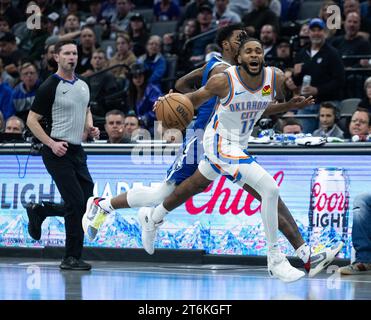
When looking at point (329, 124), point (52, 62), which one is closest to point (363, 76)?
point (329, 124)

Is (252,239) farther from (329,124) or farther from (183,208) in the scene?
(329,124)

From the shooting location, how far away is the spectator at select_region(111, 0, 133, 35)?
21.2 m

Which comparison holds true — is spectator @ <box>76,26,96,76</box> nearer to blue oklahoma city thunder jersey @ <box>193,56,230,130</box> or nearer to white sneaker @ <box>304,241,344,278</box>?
blue oklahoma city thunder jersey @ <box>193,56,230,130</box>

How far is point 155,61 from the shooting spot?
18.4 m

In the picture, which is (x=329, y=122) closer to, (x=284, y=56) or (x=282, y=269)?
(x=284, y=56)

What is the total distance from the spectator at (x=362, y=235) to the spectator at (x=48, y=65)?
7.24m

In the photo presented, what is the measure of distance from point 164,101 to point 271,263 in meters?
1.95

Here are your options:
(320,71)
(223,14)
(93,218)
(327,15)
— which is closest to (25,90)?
(223,14)

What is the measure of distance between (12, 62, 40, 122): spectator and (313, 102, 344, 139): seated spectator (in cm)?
601

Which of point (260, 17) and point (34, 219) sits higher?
point (260, 17)

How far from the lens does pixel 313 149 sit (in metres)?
13.3

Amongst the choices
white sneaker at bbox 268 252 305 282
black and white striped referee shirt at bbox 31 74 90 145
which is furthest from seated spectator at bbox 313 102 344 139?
white sneaker at bbox 268 252 305 282

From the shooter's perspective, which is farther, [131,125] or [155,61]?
[155,61]

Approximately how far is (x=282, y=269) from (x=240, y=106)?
67.3 inches
